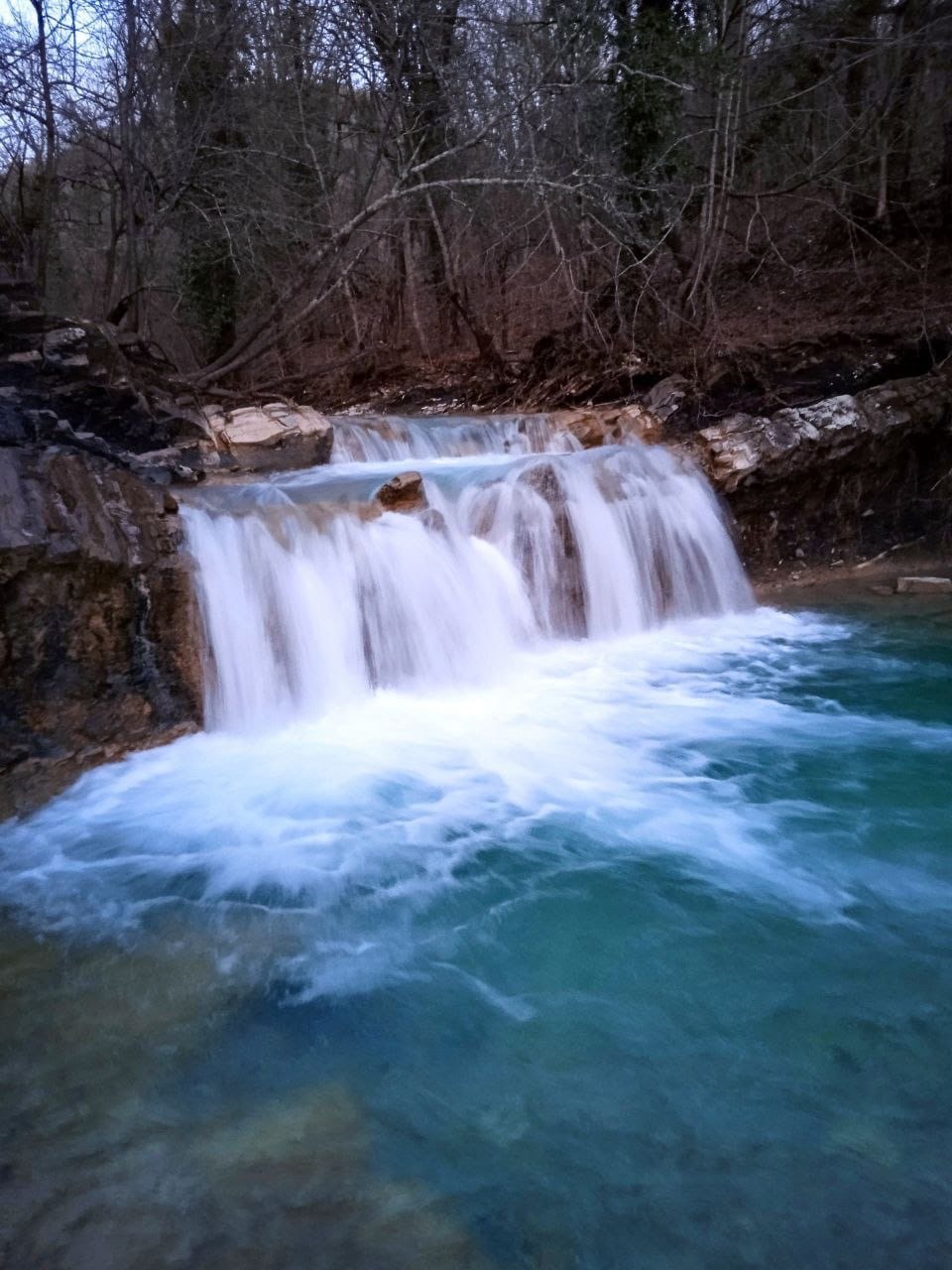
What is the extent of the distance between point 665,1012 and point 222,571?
4.49m

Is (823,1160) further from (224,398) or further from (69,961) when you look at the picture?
(224,398)

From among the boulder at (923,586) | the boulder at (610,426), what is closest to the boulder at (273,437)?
the boulder at (610,426)

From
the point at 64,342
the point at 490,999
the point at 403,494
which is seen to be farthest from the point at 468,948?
the point at 64,342

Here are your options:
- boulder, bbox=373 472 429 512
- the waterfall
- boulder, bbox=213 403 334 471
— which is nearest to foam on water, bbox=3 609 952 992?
the waterfall

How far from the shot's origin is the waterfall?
22.8 ft

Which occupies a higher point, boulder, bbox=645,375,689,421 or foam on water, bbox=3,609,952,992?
boulder, bbox=645,375,689,421

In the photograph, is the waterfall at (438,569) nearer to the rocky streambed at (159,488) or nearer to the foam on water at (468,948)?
the foam on water at (468,948)

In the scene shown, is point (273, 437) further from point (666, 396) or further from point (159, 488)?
point (666, 396)

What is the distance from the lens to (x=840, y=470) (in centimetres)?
1002

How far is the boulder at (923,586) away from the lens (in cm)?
935

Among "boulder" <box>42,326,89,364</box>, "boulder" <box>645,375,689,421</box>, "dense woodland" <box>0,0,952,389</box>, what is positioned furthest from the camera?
"boulder" <box>645,375,689,421</box>

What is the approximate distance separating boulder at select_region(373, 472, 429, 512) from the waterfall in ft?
0.35

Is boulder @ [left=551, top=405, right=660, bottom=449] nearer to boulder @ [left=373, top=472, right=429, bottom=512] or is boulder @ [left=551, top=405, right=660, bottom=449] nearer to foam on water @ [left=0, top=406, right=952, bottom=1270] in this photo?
boulder @ [left=373, top=472, right=429, bottom=512]

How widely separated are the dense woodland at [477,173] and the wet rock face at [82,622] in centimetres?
525
